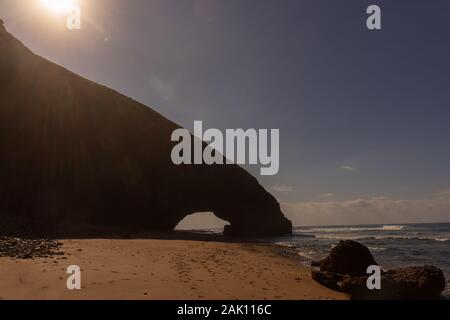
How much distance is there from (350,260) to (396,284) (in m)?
4.28

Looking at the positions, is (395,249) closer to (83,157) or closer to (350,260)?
(350,260)

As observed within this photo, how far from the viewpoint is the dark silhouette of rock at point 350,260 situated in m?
16.4

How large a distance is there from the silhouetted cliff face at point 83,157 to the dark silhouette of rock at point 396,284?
27561mm

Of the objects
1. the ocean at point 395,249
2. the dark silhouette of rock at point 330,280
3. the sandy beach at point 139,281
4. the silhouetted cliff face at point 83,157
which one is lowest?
the ocean at point 395,249

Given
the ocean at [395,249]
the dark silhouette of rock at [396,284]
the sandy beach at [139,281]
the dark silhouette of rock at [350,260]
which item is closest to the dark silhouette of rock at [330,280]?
the dark silhouette of rock at [396,284]

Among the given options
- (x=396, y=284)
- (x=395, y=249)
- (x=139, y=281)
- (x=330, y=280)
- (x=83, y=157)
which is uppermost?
(x=83, y=157)

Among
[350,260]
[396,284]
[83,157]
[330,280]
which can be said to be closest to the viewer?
[396,284]

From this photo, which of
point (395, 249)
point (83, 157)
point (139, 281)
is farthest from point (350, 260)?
point (83, 157)

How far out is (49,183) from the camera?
→ 39.5 metres

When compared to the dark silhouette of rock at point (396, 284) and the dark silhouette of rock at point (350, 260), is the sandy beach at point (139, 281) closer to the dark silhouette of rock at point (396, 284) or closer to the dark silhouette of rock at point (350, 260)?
the dark silhouette of rock at point (396, 284)

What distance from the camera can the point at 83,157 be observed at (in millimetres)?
43625

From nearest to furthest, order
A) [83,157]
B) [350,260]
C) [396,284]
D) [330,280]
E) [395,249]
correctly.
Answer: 1. [396,284]
2. [330,280]
3. [350,260]
4. [395,249]
5. [83,157]

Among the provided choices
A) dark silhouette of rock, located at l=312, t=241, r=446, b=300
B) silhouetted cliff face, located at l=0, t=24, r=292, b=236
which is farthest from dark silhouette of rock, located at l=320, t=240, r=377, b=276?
silhouetted cliff face, located at l=0, t=24, r=292, b=236

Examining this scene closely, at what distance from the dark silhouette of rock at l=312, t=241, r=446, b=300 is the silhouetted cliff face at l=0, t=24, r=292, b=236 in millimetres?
27561
